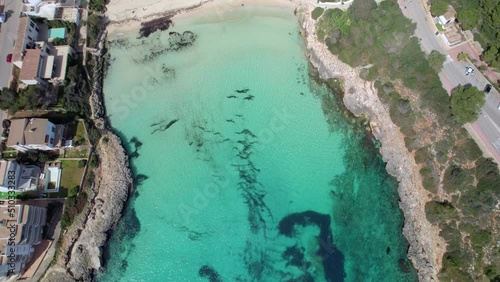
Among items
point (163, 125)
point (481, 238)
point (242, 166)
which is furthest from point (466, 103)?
point (163, 125)

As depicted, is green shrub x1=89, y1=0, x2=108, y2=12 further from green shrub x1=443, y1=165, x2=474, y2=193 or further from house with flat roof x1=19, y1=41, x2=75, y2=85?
green shrub x1=443, y1=165, x2=474, y2=193

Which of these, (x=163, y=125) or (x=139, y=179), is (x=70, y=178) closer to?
(x=139, y=179)

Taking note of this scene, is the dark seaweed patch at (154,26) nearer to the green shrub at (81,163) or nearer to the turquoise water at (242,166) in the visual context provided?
the turquoise water at (242,166)

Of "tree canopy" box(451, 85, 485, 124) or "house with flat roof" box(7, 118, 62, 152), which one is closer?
"tree canopy" box(451, 85, 485, 124)

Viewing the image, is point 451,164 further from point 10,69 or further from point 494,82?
point 10,69

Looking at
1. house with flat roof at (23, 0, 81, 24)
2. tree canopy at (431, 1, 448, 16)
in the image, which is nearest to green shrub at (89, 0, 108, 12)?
house with flat roof at (23, 0, 81, 24)

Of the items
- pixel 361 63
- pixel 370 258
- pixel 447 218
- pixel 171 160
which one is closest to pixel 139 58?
pixel 171 160
